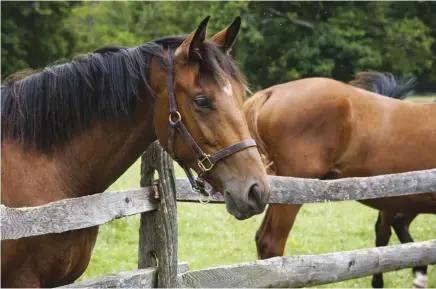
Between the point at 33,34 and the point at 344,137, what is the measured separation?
27877 millimetres

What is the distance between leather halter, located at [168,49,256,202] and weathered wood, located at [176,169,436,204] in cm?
48

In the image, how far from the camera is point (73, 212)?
299 cm

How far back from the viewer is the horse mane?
3.19 metres

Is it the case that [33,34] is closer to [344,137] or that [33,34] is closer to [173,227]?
[344,137]

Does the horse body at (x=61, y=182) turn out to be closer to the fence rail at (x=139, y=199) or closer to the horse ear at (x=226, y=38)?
the fence rail at (x=139, y=199)

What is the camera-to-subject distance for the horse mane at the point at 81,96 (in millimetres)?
3193

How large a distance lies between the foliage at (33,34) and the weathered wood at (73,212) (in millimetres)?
26091

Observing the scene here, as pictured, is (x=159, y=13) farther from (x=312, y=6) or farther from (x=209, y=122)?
(x=209, y=122)

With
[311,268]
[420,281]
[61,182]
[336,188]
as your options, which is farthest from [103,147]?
[420,281]

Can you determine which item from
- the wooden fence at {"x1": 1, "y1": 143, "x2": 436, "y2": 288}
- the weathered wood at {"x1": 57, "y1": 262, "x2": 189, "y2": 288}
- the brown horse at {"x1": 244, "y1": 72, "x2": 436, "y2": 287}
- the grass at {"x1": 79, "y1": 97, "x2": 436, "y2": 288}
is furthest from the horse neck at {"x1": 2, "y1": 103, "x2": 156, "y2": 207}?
the grass at {"x1": 79, "y1": 97, "x2": 436, "y2": 288}

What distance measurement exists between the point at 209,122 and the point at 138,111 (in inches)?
17.0

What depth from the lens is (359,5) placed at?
3497cm

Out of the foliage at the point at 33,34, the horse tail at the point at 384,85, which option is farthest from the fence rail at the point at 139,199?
the foliage at the point at 33,34

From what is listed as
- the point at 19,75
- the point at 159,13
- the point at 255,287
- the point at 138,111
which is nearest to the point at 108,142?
the point at 138,111
